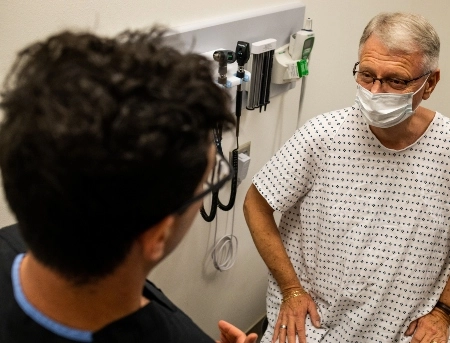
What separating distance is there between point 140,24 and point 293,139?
0.54 meters

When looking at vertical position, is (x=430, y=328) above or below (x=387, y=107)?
below

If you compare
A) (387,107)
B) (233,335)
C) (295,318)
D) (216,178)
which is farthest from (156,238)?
(295,318)

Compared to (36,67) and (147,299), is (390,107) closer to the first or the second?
(147,299)

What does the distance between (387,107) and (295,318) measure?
0.67 m

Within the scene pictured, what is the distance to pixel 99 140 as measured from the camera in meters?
0.53

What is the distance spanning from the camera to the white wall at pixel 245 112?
101 centimetres

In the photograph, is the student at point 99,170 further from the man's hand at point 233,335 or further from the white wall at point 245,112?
the white wall at point 245,112

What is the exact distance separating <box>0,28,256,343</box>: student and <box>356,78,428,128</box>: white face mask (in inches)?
27.2

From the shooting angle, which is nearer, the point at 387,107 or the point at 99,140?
the point at 99,140

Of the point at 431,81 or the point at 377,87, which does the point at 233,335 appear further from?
the point at 431,81

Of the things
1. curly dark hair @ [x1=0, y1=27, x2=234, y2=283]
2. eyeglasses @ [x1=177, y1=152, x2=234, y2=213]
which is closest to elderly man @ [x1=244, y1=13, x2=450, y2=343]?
eyeglasses @ [x1=177, y1=152, x2=234, y2=213]

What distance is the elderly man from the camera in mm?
1255

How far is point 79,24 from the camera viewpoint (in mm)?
1059

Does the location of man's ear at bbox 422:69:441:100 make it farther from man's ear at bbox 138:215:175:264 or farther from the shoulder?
man's ear at bbox 138:215:175:264
